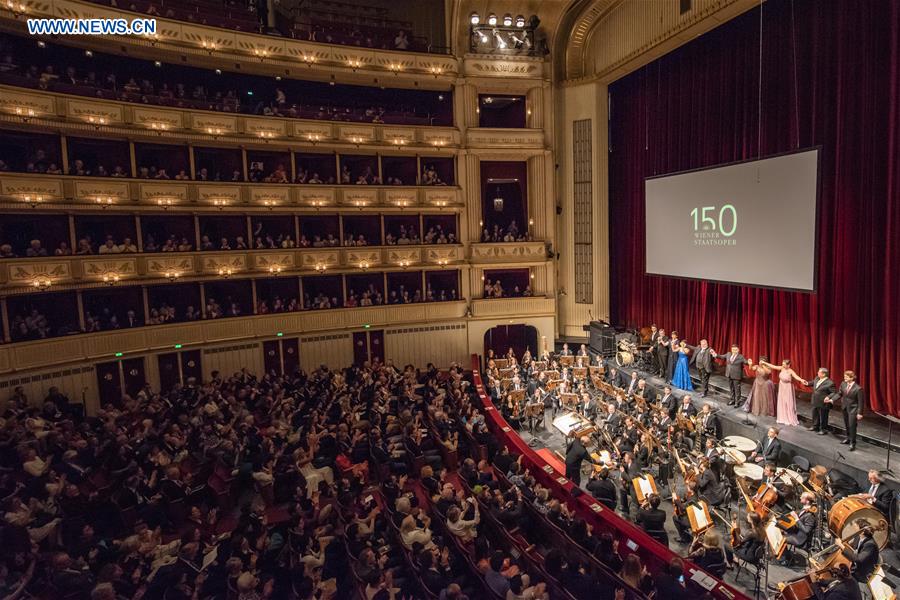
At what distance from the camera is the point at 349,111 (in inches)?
738

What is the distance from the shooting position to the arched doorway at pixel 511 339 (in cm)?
2062

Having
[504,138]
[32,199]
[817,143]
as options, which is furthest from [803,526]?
[32,199]

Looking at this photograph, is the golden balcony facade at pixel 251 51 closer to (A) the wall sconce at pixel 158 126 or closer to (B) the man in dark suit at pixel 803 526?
(A) the wall sconce at pixel 158 126

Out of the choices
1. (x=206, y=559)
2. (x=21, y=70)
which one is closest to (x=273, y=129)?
(x=21, y=70)

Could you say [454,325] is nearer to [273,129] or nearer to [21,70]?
[273,129]

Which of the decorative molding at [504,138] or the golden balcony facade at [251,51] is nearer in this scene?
the golden balcony facade at [251,51]

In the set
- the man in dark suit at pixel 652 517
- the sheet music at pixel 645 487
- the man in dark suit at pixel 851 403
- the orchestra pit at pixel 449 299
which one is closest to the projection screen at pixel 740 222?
the orchestra pit at pixel 449 299

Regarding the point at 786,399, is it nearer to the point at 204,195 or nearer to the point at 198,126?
the point at 204,195

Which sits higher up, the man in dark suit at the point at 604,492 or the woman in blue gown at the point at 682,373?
the woman in blue gown at the point at 682,373

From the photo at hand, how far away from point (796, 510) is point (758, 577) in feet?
7.68

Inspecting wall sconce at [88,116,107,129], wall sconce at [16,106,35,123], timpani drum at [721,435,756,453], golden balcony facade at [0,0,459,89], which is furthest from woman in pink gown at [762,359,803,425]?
wall sconce at [16,106,35,123]

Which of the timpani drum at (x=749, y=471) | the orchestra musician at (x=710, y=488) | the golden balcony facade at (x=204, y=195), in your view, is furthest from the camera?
the golden balcony facade at (x=204, y=195)

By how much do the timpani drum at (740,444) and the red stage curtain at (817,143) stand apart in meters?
3.65

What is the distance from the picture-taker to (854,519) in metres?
7.22
